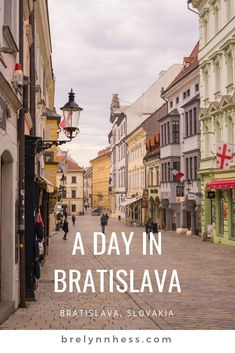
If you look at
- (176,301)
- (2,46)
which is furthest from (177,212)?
(2,46)

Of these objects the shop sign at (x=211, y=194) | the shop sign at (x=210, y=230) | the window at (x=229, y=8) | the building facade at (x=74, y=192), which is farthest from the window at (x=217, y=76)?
the building facade at (x=74, y=192)

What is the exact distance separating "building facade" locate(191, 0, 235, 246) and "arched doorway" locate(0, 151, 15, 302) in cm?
1874

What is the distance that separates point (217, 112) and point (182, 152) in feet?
37.7

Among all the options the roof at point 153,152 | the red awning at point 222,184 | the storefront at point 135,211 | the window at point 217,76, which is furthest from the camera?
the storefront at point 135,211

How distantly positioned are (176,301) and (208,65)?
23.6 meters

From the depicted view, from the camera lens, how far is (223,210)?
3216cm

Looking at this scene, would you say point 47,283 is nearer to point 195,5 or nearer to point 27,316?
point 27,316

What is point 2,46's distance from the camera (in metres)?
9.14

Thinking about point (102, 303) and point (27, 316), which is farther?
point (102, 303)

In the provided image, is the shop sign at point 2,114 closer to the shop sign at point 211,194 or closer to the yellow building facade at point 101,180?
the shop sign at point 211,194

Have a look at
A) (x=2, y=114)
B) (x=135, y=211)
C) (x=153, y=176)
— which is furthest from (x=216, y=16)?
(x=135, y=211)

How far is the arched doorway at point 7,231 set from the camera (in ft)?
34.7

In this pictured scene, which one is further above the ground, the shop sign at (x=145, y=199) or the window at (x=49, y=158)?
the window at (x=49, y=158)

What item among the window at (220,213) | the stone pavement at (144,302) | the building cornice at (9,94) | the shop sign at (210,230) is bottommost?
the stone pavement at (144,302)
